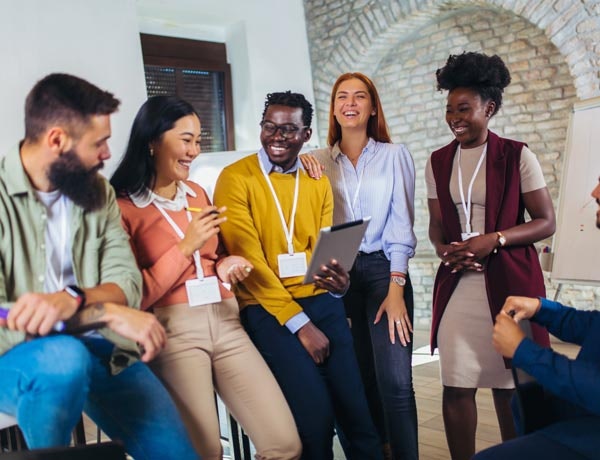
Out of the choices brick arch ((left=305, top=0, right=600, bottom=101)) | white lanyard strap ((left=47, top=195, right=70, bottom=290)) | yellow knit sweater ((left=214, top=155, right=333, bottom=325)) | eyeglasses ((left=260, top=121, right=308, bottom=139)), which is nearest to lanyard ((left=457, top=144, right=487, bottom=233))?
yellow knit sweater ((left=214, top=155, right=333, bottom=325))

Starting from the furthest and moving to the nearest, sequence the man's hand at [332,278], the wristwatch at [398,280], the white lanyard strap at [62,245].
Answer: the wristwatch at [398,280] → the man's hand at [332,278] → the white lanyard strap at [62,245]

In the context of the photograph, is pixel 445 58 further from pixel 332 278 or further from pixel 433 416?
pixel 332 278

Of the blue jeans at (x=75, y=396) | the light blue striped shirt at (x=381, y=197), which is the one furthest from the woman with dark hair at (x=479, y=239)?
the blue jeans at (x=75, y=396)

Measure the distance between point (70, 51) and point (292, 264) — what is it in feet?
3.88

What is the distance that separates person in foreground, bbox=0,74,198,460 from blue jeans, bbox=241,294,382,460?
2.08 ft

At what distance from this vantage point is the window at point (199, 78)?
5.10m

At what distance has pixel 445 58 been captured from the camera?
6.03 m

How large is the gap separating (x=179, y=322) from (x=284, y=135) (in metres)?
0.76

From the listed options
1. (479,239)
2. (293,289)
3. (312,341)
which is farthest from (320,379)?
(479,239)

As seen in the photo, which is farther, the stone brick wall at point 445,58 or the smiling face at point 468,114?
the stone brick wall at point 445,58

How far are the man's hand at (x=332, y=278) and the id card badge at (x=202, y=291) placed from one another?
0.36 metres

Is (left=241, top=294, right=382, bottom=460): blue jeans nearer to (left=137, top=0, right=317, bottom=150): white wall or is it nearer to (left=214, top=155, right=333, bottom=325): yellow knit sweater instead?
(left=214, top=155, right=333, bottom=325): yellow knit sweater

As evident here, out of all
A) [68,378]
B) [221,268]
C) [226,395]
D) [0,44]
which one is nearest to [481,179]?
[221,268]

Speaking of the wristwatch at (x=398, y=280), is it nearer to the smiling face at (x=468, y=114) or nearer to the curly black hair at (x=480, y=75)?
the smiling face at (x=468, y=114)
